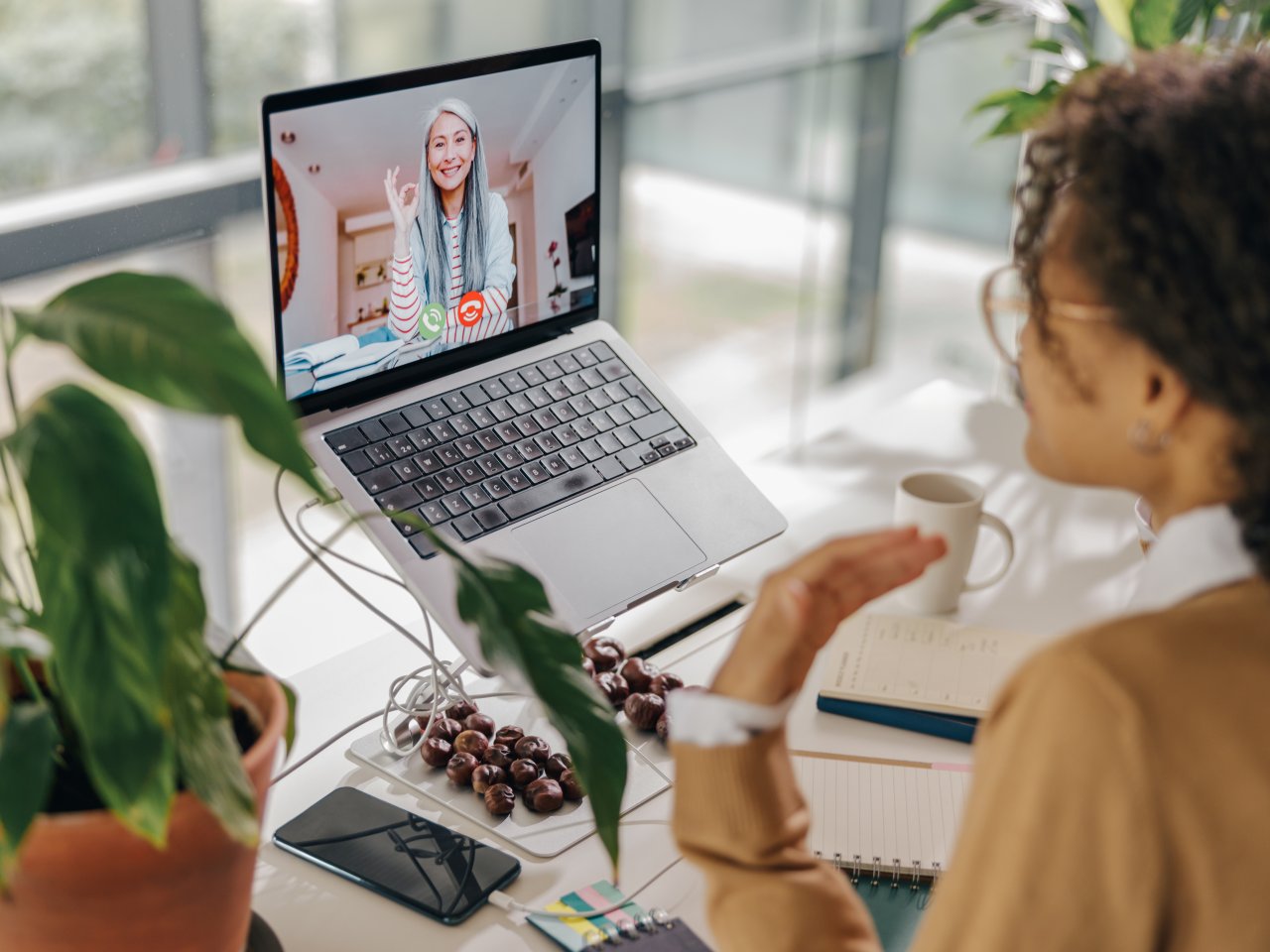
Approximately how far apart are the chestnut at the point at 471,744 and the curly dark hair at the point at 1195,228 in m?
0.56

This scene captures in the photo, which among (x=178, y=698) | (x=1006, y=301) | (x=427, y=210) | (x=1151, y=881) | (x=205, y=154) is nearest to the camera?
(x=1151, y=881)

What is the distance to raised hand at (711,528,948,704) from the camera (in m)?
0.71

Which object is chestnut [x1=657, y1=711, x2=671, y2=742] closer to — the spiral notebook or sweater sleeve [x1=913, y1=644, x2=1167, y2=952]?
the spiral notebook

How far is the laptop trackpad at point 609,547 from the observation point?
1023 millimetres

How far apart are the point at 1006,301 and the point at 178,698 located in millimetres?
571

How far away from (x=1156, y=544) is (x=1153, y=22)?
108 centimetres

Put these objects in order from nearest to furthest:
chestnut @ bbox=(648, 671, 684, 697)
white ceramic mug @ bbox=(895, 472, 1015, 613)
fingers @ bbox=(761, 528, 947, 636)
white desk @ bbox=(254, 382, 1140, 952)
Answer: fingers @ bbox=(761, 528, 947, 636), white desk @ bbox=(254, 382, 1140, 952), chestnut @ bbox=(648, 671, 684, 697), white ceramic mug @ bbox=(895, 472, 1015, 613)

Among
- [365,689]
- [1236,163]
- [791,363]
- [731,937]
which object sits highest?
[1236,163]

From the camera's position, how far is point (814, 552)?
76 centimetres

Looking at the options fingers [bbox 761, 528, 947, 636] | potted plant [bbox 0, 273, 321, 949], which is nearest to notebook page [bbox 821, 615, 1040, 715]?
fingers [bbox 761, 528, 947, 636]

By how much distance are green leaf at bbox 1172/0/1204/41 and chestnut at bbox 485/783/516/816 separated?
3.73 ft

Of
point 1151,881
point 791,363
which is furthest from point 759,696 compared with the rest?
point 791,363

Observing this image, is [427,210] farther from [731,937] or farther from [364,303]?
[731,937]

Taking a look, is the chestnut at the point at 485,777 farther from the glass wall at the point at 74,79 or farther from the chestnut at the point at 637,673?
the glass wall at the point at 74,79
